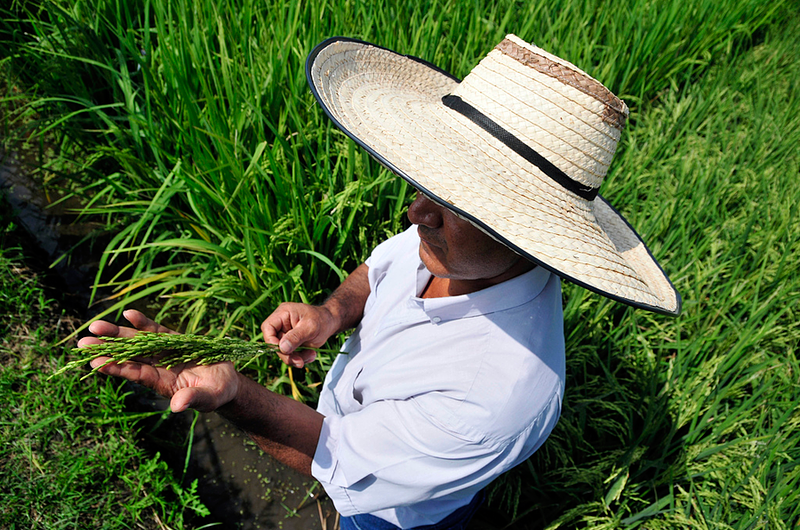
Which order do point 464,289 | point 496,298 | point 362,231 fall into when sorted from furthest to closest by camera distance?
1. point 362,231
2. point 464,289
3. point 496,298

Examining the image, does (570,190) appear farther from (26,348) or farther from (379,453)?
(26,348)

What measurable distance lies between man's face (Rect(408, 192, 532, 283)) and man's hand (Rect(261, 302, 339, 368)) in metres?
0.51

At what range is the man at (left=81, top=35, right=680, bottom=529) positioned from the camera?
98cm

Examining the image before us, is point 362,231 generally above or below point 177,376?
below

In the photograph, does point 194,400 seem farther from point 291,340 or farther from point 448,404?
point 448,404

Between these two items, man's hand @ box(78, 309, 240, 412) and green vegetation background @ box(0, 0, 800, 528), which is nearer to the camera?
man's hand @ box(78, 309, 240, 412)

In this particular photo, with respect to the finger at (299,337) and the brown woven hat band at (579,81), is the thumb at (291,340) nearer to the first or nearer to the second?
the finger at (299,337)

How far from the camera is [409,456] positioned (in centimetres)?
111

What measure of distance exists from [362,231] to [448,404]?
4.11ft

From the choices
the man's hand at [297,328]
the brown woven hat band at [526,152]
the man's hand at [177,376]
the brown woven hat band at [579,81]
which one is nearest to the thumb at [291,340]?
the man's hand at [297,328]

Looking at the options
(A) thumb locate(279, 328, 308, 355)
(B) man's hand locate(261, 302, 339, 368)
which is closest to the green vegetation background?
(B) man's hand locate(261, 302, 339, 368)

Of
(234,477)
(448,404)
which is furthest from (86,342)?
(234,477)

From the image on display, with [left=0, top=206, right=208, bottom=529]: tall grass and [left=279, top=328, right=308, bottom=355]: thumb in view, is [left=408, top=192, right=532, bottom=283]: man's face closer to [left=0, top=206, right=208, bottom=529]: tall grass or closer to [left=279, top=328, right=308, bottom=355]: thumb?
[left=279, top=328, right=308, bottom=355]: thumb

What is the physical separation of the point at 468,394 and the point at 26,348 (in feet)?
6.73
